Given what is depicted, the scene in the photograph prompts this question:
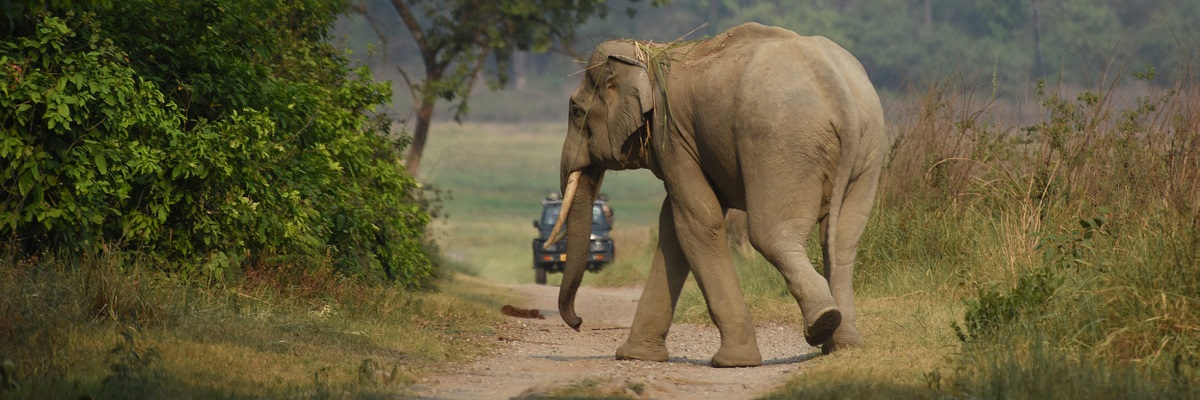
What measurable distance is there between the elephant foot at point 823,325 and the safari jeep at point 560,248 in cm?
1967

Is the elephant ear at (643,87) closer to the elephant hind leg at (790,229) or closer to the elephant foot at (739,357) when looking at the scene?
the elephant hind leg at (790,229)

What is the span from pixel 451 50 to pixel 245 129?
17.7 metres

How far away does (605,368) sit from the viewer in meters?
10.5

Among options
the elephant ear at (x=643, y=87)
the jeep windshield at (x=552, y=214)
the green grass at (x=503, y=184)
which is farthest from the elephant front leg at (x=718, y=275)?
the green grass at (x=503, y=184)

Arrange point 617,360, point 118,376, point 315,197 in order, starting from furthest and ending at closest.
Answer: point 315,197, point 617,360, point 118,376

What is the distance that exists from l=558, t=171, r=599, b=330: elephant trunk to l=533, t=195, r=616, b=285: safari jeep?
17.3 meters

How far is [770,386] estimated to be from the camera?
9.04 meters

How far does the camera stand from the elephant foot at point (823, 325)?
30.2ft

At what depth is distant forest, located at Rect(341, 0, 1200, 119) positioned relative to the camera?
68.9 metres

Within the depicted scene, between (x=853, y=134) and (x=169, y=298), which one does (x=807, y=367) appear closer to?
(x=853, y=134)

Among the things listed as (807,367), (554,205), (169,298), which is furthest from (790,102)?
(554,205)

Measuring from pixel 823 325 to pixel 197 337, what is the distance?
3.82 meters

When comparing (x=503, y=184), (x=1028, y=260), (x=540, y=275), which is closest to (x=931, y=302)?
(x=1028, y=260)

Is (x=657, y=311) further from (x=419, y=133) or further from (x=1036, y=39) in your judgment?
(x=1036, y=39)
